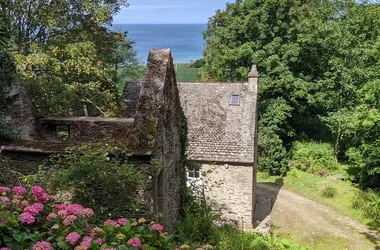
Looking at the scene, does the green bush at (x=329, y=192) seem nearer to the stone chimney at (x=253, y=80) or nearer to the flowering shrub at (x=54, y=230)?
the stone chimney at (x=253, y=80)

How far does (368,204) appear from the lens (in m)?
20.6

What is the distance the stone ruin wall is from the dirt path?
31.3 ft

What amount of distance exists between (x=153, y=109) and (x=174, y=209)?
127 inches

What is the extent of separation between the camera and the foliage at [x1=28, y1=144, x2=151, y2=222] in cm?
723

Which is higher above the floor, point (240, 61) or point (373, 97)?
point (240, 61)

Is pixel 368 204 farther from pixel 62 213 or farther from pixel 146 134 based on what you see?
pixel 62 213

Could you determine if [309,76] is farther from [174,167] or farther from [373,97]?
[174,167]

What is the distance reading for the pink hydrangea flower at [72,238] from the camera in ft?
13.0

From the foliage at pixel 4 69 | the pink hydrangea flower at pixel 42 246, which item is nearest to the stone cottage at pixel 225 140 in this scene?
the foliage at pixel 4 69

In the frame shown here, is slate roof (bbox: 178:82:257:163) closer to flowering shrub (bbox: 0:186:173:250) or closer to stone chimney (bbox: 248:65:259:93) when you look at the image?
stone chimney (bbox: 248:65:259:93)

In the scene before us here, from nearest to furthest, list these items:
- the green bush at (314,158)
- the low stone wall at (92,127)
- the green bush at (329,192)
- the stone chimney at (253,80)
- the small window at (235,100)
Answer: the low stone wall at (92,127)
the small window at (235,100)
the stone chimney at (253,80)
the green bush at (329,192)
the green bush at (314,158)

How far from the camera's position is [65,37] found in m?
16.9

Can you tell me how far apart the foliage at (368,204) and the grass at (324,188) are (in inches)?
9.9

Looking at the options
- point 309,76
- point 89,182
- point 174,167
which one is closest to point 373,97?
point 309,76
